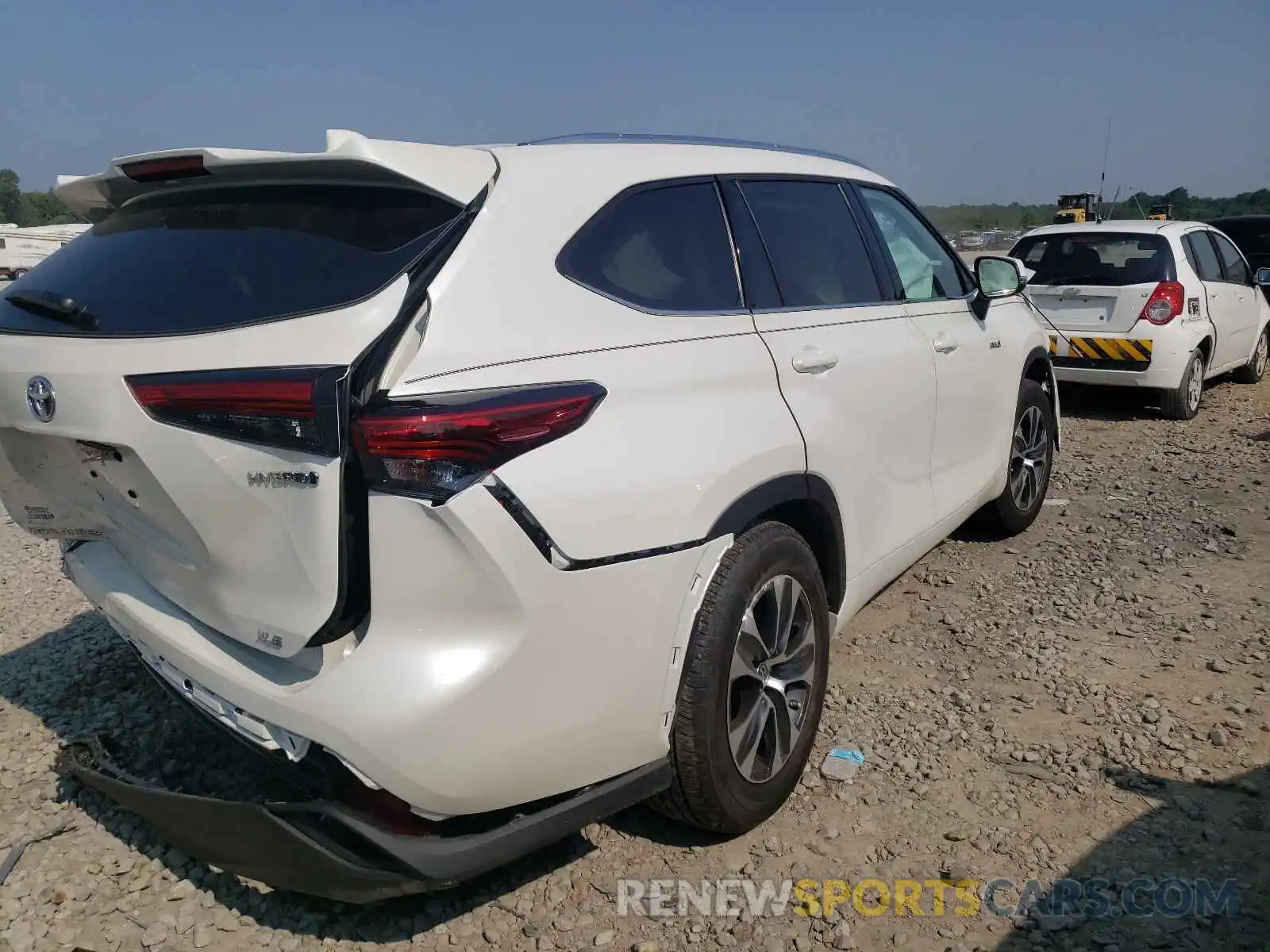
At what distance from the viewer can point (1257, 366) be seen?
10.1 meters

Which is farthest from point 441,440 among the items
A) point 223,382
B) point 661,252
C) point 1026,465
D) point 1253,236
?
point 1253,236

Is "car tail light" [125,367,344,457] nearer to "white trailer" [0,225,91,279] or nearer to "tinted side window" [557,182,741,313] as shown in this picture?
"tinted side window" [557,182,741,313]

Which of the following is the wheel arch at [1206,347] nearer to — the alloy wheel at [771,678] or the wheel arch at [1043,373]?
the wheel arch at [1043,373]

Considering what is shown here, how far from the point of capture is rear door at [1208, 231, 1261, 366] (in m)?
8.97

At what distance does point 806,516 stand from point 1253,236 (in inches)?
497

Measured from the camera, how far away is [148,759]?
312 cm

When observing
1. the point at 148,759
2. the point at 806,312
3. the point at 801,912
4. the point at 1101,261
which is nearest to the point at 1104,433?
the point at 1101,261

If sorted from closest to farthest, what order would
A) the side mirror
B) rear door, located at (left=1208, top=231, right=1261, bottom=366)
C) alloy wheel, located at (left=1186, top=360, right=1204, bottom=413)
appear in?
the side mirror
alloy wheel, located at (left=1186, top=360, right=1204, bottom=413)
rear door, located at (left=1208, top=231, right=1261, bottom=366)

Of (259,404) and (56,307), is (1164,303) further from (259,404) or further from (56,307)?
(56,307)

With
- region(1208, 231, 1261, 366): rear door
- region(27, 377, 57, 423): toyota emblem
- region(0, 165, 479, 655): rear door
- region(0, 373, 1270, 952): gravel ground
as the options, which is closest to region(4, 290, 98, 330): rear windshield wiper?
region(0, 165, 479, 655): rear door

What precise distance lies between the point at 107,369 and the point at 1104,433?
299 inches

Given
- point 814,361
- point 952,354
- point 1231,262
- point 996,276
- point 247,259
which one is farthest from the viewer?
point 1231,262

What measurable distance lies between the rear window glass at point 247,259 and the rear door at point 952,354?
221 cm

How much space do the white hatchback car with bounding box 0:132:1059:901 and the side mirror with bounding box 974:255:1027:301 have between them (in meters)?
1.99
